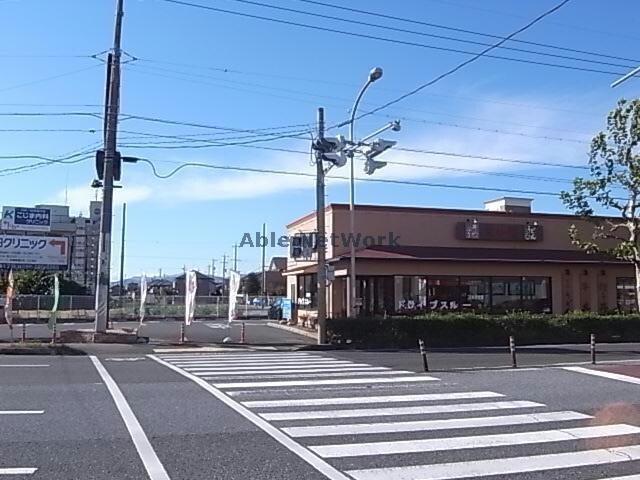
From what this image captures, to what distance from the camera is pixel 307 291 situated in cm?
3769

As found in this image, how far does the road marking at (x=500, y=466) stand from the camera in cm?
743

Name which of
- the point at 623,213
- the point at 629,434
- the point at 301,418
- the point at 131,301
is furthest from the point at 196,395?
the point at 131,301

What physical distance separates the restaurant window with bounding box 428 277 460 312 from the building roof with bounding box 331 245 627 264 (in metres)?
1.15

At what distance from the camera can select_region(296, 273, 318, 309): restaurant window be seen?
3581 centimetres

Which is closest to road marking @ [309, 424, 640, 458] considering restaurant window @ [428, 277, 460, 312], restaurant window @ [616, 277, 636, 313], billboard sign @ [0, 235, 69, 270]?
restaurant window @ [428, 277, 460, 312]

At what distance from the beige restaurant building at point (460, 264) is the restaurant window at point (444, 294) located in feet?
0.14

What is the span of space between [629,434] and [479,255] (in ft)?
77.3

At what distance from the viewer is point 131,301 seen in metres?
51.3

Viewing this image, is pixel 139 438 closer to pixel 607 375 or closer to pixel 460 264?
pixel 607 375

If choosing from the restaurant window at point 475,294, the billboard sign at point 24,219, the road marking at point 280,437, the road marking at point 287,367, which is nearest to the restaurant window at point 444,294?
the restaurant window at point 475,294

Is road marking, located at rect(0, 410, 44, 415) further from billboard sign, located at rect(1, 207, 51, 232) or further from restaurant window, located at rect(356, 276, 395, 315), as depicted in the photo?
billboard sign, located at rect(1, 207, 51, 232)

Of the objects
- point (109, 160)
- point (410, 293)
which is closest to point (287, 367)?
point (109, 160)

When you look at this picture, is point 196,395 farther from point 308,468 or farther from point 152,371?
point 308,468

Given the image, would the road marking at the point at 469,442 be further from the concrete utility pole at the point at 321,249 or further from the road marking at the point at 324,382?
the concrete utility pole at the point at 321,249
